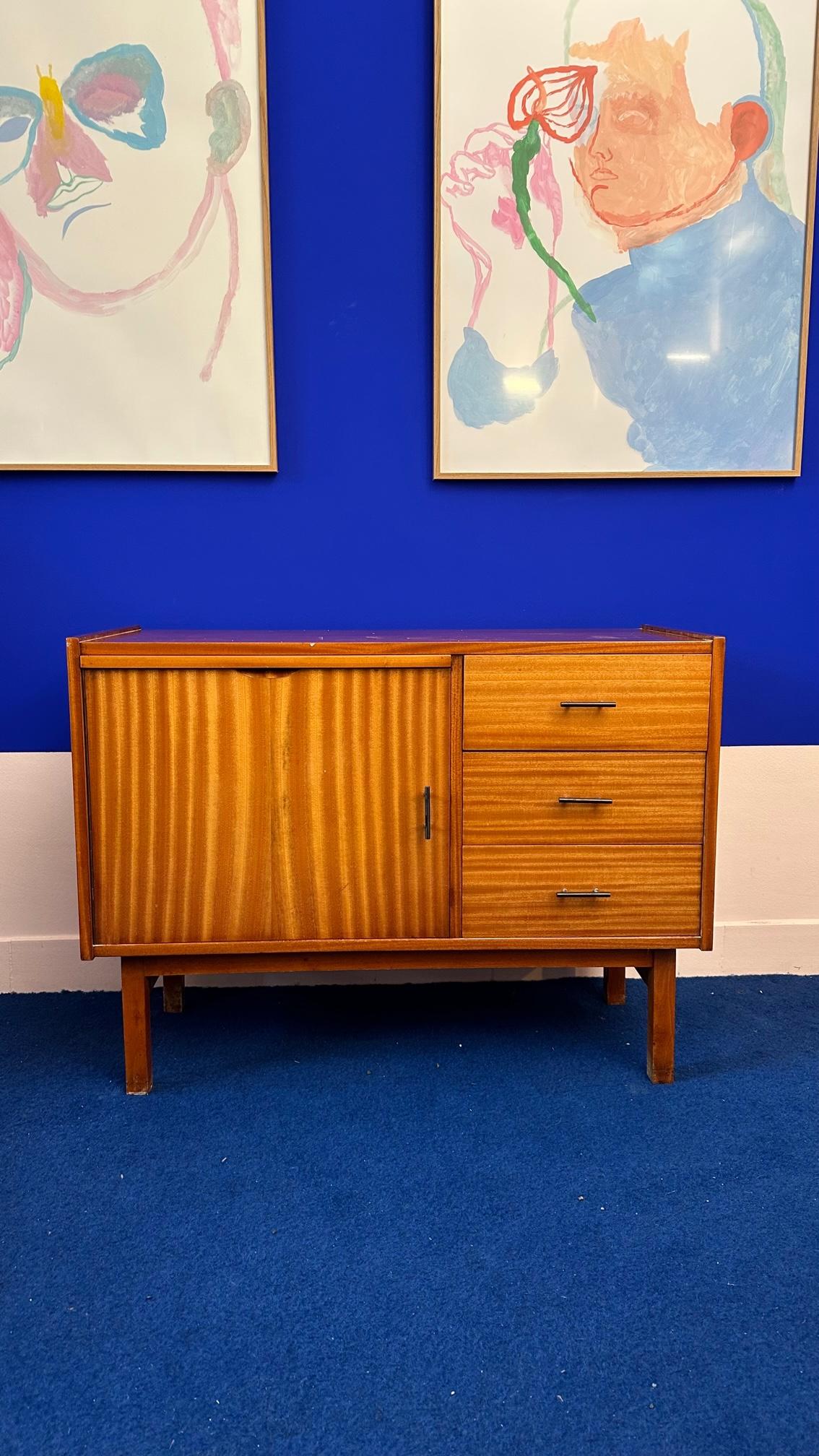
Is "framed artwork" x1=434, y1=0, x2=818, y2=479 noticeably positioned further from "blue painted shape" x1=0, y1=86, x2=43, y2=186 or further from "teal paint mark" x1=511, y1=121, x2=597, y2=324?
"blue painted shape" x1=0, y1=86, x2=43, y2=186

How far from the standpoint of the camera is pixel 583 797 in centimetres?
141

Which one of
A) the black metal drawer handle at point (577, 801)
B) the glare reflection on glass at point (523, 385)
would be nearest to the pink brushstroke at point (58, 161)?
the glare reflection on glass at point (523, 385)

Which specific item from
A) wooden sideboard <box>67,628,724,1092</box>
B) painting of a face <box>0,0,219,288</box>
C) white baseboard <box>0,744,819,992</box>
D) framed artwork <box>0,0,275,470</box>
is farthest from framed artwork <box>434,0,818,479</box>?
white baseboard <box>0,744,819,992</box>

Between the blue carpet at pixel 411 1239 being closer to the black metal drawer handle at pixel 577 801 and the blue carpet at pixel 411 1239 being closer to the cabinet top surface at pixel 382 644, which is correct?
the black metal drawer handle at pixel 577 801

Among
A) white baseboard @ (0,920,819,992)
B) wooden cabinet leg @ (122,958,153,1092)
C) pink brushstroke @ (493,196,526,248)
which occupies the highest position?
pink brushstroke @ (493,196,526,248)

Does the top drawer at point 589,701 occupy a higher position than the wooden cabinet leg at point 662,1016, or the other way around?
the top drawer at point 589,701

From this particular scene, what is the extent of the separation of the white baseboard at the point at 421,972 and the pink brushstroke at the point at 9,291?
1271 mm

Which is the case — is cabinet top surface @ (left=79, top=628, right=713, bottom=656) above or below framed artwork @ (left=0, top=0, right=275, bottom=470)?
below

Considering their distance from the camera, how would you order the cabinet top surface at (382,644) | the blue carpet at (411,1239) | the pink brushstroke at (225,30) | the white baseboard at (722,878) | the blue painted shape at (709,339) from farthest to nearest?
the white baseboard at (722,878) < the blue painted shape at (709,339) < the pink brushstroke at (225,30) < the cabinet top surface at (382,644) < the blue carpet at (411,1239)

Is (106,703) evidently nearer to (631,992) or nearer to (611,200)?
(631,992)

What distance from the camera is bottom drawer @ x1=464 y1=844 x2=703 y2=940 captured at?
1421 millimetres

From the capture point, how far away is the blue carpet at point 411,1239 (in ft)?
2.82

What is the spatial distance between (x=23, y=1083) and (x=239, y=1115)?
42 centimetres

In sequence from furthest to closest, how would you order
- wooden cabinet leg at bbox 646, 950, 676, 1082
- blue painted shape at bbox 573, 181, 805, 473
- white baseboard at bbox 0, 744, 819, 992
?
white baseboard at bbox 0, 744, 819, 992 → blue painted shape at bbox 573, 181, 805, 473 → wooden cabinet leg at bbox 646, 950, 676, 1082
